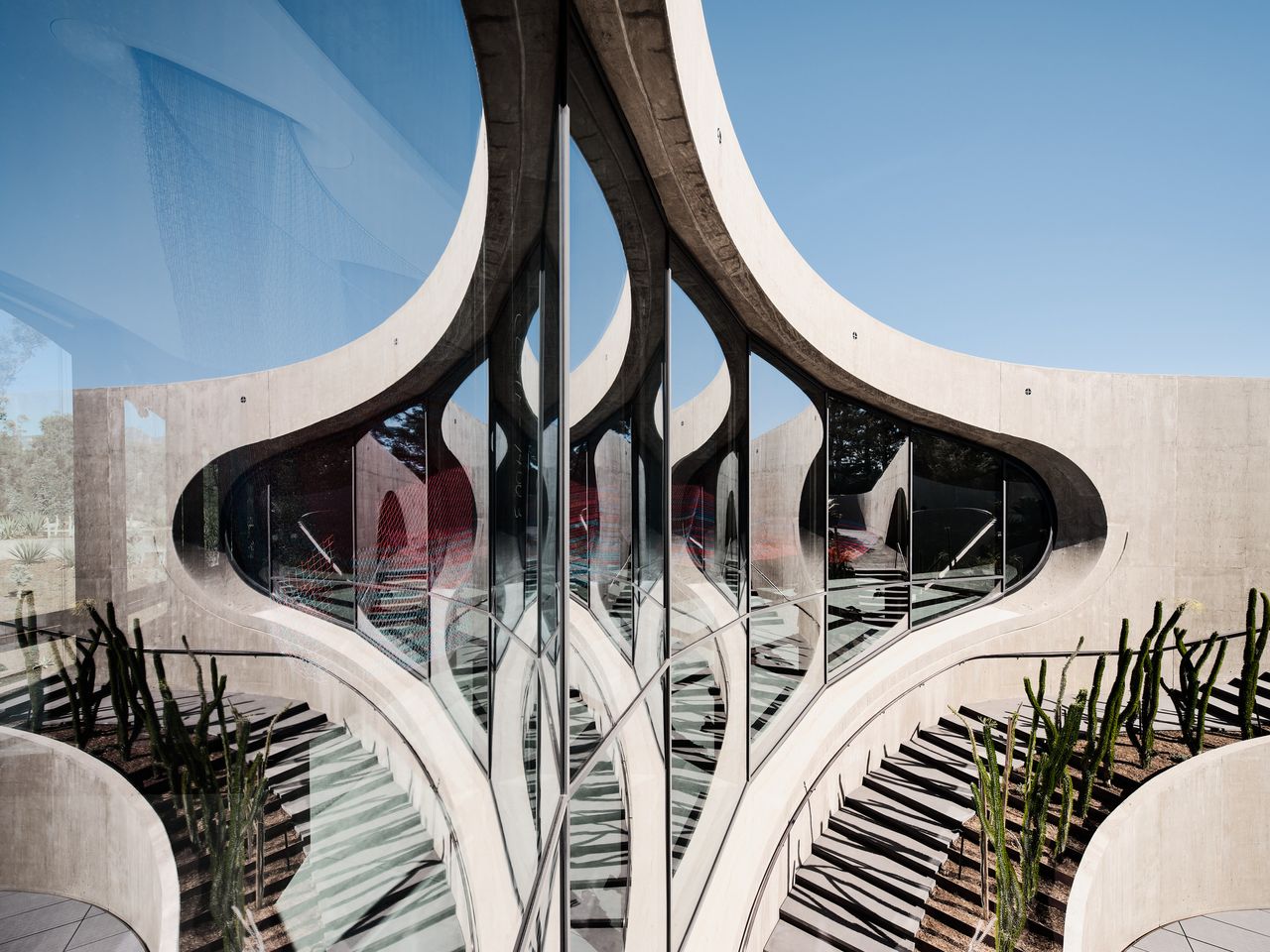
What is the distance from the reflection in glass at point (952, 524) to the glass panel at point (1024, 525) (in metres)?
0.23

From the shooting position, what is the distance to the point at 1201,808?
7641 millimetres

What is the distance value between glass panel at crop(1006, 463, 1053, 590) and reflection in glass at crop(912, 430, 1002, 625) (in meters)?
0.23

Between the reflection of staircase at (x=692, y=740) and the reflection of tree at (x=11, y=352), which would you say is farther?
the reflection of staircase at (x=692, y=740)

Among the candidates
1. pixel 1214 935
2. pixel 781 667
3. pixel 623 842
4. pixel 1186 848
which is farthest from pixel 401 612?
pixel 1214 935

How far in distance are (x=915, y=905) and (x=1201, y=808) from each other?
409 cm

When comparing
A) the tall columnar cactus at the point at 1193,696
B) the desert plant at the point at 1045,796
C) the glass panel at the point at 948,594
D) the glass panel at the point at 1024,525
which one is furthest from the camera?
the glass panel at the point at 1024,525

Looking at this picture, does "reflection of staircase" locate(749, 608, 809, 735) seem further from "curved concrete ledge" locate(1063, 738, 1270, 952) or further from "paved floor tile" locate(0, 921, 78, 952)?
"paved floor tile" locate(0, 921, 78, 952)

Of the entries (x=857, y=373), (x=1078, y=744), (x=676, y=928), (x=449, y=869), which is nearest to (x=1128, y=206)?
(x=857, y=373)

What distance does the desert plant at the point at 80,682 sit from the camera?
1.61ft

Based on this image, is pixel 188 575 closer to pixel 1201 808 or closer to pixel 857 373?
pixel 857 373

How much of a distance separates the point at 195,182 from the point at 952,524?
11.7 meters

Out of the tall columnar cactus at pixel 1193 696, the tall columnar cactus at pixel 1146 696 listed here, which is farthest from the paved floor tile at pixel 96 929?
the tall columnar cactus at pixel 1193 696

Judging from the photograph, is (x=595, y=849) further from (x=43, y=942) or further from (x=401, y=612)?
(x=43, y=942)

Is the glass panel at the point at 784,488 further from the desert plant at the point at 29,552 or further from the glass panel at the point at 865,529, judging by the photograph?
the desert plant at the point at 29,552
